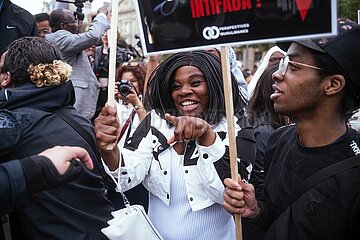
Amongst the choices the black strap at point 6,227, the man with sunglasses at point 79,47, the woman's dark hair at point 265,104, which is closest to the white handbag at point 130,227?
the black strap at point 6,227

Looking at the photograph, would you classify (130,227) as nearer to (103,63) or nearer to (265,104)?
(265,104)

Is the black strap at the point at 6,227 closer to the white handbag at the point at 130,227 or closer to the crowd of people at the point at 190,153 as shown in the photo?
the crowd of people at the point at 190,153

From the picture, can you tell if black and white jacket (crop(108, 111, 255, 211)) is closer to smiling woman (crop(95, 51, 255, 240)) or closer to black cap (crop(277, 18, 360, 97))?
smiling woman (crop(95, 51, 255, 240))

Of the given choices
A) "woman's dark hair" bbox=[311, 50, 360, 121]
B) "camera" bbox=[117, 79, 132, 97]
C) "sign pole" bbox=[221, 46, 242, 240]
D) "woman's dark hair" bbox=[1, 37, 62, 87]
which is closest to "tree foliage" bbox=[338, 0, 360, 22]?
"camera" bbox=[117, 79, 132, 97]

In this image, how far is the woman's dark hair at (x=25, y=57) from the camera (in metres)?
2.43

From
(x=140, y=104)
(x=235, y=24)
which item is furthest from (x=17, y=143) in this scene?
(x=140, y=104)

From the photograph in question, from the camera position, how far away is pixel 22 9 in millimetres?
4035

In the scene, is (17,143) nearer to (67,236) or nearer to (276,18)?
(67,236)

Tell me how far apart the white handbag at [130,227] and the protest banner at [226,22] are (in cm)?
75

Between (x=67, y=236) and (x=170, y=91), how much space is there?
0.91 metres

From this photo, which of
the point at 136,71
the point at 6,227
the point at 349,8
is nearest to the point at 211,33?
the point at 6,227

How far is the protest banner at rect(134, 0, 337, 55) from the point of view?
177cm

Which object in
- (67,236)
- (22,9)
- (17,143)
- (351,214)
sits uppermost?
(22,9)

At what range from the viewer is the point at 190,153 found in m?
2.47
